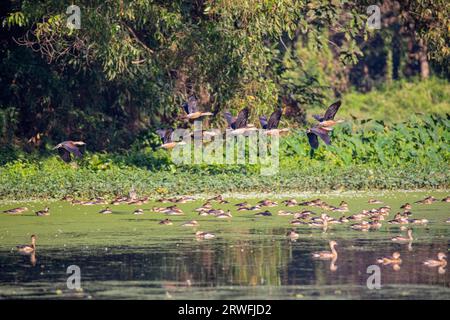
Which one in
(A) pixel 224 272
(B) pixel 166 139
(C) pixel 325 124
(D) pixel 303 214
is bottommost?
(A) pixel 224 272

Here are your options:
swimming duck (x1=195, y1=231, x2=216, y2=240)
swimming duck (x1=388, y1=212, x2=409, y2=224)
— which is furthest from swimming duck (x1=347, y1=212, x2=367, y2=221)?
swimming duck (x1=195, y1=231, x2=216, y2=240)

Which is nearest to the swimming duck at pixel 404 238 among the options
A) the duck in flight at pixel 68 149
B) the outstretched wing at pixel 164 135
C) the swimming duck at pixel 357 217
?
the swimming duck at pixel 357 217

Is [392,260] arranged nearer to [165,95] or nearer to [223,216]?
[223,216]

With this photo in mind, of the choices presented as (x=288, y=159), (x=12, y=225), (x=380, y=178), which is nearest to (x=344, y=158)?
(x=288, y=159)

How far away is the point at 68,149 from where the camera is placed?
18375mm

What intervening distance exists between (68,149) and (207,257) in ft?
21.5

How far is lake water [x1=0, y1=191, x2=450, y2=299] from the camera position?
10.6 m

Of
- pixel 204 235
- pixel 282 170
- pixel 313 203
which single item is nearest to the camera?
pixel 204 235

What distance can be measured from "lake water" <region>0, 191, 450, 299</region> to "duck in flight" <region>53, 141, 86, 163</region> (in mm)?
1974

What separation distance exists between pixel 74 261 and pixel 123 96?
9527 mm

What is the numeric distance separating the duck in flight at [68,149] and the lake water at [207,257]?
6.48 ft

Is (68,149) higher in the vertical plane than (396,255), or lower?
higher

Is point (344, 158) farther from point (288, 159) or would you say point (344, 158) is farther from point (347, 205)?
point (347, 205)

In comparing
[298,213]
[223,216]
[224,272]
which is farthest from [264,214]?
[224,272]
